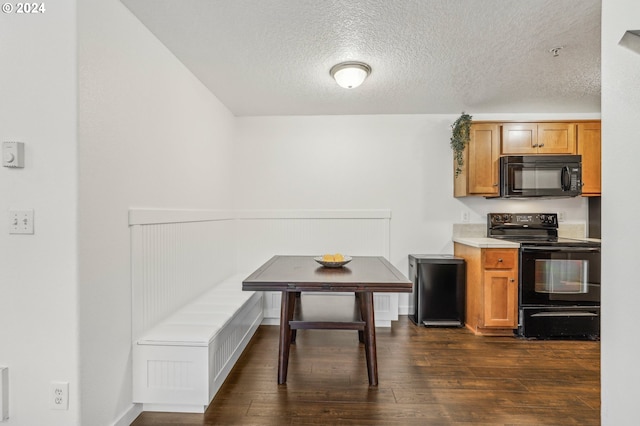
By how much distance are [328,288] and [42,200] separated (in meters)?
1.51

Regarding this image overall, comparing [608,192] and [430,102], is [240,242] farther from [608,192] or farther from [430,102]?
[608,192]

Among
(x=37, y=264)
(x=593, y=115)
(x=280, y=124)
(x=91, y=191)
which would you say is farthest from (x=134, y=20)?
(x=593, y=115)

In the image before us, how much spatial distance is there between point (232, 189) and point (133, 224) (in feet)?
6.75

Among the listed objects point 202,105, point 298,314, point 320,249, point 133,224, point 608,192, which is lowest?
point 298,314

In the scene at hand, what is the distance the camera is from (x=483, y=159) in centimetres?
358

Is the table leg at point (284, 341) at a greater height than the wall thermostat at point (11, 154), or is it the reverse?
the wall thermostat at point (11, 154)

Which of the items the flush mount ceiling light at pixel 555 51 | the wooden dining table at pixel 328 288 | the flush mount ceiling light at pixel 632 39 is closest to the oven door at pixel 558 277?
the wooden dining table at pixel 328 288

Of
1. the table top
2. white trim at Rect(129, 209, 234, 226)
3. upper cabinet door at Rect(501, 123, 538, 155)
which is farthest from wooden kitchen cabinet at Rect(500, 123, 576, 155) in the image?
white trim at Rect(129, 209, 234, 226)

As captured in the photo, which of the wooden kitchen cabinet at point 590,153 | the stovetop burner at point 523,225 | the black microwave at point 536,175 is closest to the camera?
the black microwave at point 536,175

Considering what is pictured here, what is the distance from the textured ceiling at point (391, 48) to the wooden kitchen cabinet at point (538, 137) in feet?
0.80

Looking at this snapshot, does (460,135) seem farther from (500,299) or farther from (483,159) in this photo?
(500,299)

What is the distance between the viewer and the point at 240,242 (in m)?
4.04

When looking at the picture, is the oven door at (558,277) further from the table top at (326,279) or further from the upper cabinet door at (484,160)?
the table top at (326,279)

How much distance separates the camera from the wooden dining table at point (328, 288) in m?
2.06
